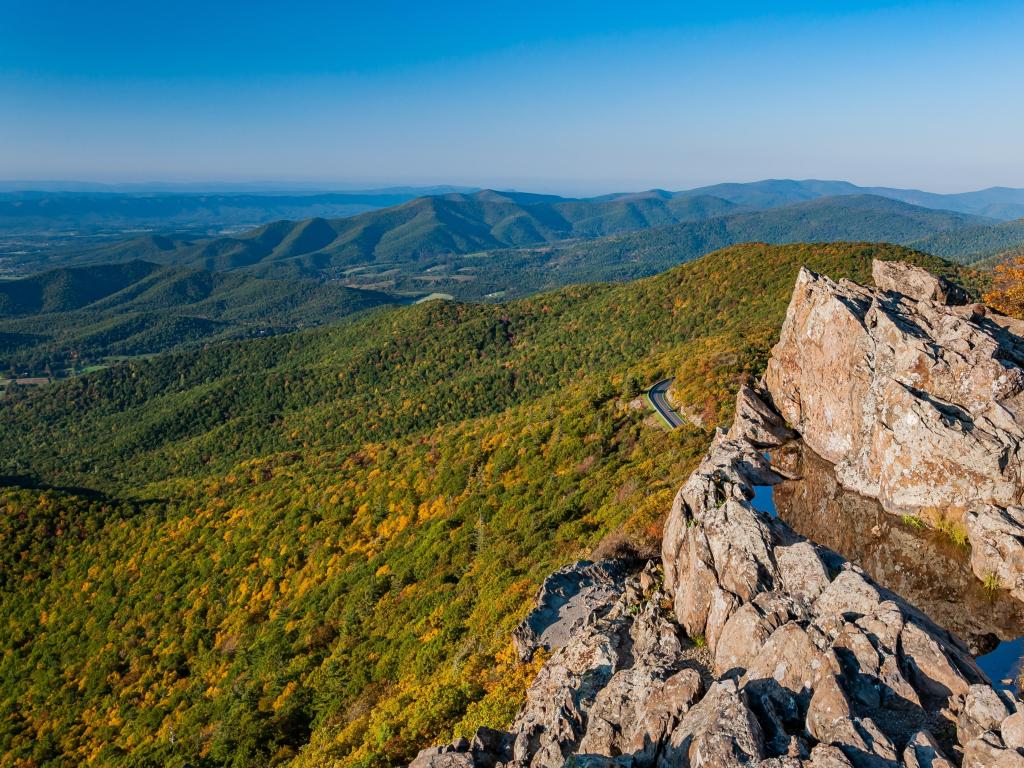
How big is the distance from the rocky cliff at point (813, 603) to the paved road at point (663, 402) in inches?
437

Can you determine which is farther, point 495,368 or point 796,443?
point 495,368

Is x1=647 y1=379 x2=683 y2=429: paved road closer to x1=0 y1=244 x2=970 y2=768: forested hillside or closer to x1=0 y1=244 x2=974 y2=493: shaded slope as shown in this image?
x1=0 y1=244 x2=970 y2=768: forested hillside

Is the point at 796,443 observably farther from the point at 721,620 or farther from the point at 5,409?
the point at 5,409

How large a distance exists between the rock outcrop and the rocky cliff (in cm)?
8

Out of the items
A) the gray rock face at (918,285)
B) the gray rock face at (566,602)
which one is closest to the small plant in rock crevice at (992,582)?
the gray rock face at (566,602)

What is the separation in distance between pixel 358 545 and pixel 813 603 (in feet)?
136

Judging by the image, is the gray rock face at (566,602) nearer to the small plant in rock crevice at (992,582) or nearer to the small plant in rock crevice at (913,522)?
the small plant in rock crevice at (913,522)

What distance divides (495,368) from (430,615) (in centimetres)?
6844

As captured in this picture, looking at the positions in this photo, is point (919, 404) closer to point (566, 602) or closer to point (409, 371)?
point (566, 602)

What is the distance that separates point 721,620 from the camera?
17.6m

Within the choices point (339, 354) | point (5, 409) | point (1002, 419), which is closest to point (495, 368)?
point (339, 354)

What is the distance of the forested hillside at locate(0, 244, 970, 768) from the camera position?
1201 inches

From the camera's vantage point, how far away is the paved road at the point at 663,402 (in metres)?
43.1

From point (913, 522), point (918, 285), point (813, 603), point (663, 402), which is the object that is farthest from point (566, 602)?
point (663, 402)
